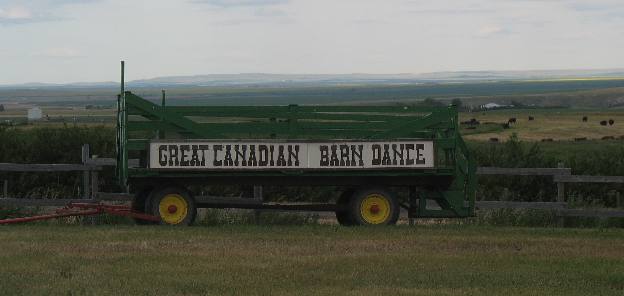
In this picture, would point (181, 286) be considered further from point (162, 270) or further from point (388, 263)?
point (388, 263)

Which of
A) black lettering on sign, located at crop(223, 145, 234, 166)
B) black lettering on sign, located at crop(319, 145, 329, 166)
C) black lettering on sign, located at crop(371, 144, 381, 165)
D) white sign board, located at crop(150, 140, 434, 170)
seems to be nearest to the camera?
white sign board, located at crop(150, 140, 434, 170)

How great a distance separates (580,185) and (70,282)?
1820 cm

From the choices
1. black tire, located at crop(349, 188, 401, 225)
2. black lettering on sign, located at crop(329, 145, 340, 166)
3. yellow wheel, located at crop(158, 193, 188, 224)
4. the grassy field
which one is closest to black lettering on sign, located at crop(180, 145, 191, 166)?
yellow wheel, located at crop(158, 193, 188, 224)

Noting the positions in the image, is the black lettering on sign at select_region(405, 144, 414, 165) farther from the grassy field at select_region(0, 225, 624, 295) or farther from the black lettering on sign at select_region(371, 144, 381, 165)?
the grassy field at select_region(0, 225, 624, 295)

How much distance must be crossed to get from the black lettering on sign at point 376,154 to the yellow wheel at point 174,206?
284cm

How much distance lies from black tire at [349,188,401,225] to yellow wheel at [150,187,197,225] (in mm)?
2490

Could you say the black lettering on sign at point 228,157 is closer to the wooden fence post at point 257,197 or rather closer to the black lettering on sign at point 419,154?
the wooden fence post at point 257,197

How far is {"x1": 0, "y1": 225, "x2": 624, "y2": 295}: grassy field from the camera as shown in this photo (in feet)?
34.4

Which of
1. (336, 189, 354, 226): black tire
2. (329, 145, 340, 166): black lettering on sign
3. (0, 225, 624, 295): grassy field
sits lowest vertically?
(0, 225, 624, 295): grassy field

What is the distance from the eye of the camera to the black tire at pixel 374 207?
17.1 meters

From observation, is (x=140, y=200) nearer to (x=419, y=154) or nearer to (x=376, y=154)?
(x=376, y=154)

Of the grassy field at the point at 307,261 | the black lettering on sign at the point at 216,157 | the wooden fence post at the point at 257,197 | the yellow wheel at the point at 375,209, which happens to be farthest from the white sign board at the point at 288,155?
the wooden fence post at the point at 257,197

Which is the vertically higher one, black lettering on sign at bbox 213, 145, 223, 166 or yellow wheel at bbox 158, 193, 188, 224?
black lettering on sign at bbox 213, 145, 223, 166

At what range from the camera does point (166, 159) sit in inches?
652
